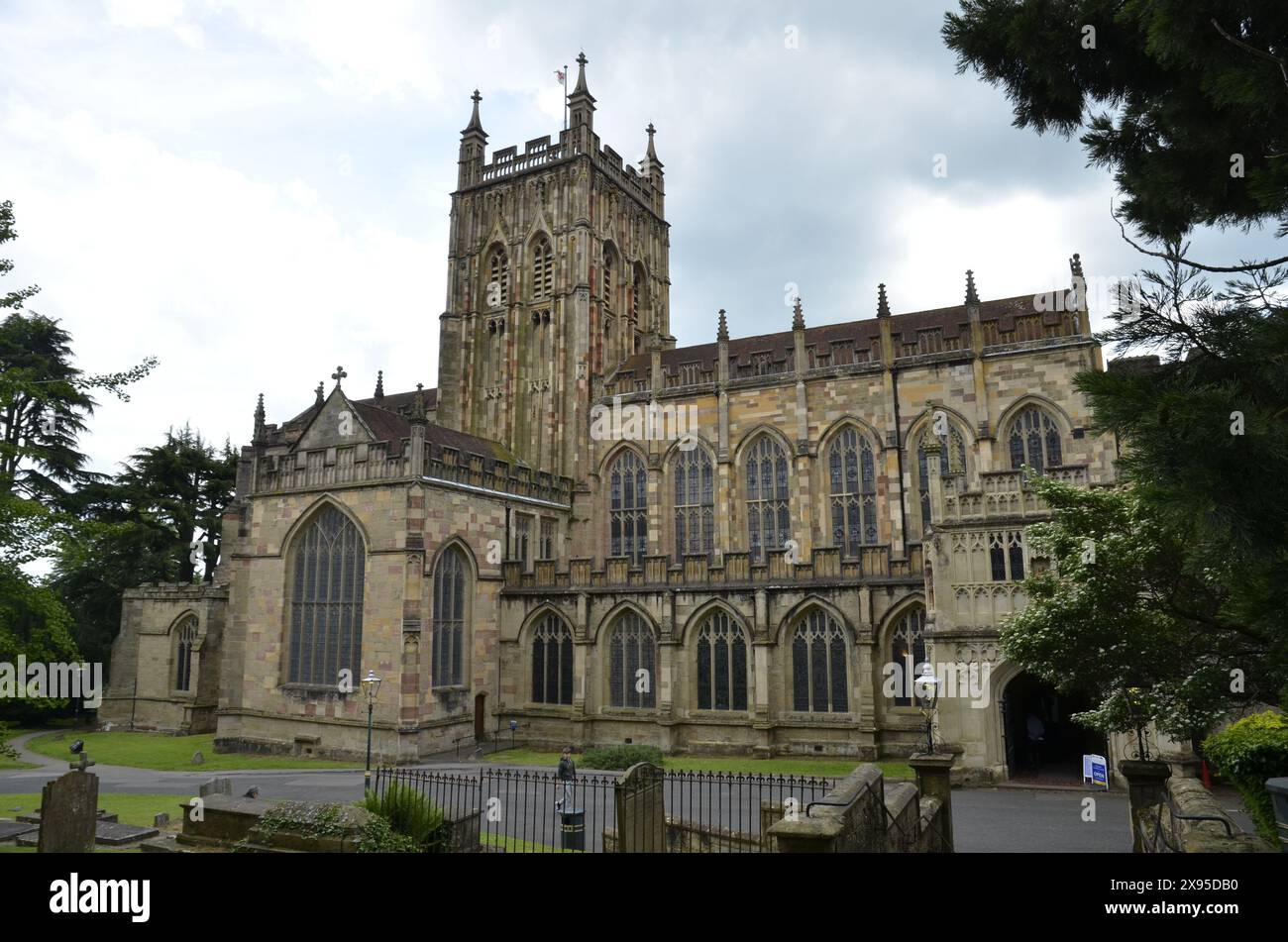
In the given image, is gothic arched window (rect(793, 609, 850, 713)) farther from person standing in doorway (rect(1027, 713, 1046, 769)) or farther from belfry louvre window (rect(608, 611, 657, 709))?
person standing in doorway (rect(1027, 713, 1046, 769))

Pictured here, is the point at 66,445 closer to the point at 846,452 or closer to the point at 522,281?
the point at 522,281

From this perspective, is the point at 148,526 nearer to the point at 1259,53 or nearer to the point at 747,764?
the point at 747,764

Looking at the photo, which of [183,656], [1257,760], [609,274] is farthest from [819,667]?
Result: [183,656]

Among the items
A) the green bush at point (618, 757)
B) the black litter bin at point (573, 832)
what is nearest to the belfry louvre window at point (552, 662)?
the green bush at point (618, 757)

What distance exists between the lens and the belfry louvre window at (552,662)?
28250 mm

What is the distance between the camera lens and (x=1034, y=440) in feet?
90.7

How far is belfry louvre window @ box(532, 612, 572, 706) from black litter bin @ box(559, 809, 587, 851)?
48.2ft

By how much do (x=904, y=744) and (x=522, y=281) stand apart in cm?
2580

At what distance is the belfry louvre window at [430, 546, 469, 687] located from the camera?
2673 cm

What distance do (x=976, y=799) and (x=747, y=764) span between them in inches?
304

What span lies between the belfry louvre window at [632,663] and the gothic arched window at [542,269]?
17.1 metres

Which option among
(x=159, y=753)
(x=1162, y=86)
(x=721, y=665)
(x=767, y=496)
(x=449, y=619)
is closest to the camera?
(x=1162, y=86)

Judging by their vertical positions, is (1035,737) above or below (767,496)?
below
